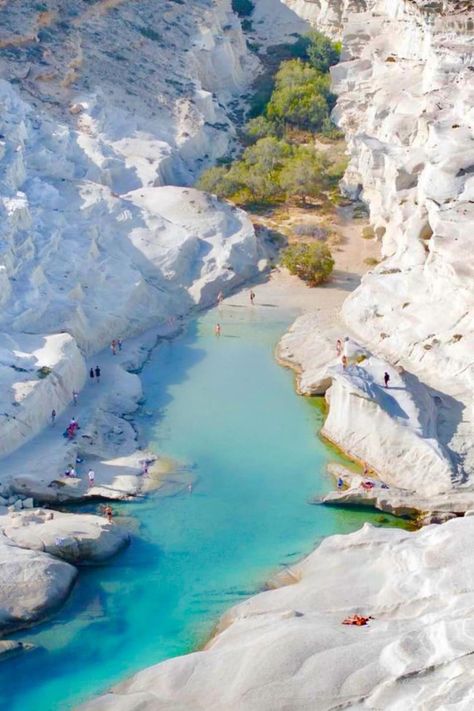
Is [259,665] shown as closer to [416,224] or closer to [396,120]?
[416,224]

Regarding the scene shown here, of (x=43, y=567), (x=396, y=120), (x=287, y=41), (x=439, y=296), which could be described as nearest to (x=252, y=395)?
(x=439, y=296)

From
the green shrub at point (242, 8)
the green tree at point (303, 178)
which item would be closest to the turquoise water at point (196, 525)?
the green tree at point (303, 178)

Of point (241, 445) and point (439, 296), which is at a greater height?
point (439, 296)

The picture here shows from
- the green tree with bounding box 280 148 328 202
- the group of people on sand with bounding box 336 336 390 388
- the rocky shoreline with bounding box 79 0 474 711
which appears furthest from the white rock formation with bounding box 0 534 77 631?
the green tree with bounding box 280 148 328 202

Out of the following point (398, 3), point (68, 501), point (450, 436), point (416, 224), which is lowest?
point (68, 501)

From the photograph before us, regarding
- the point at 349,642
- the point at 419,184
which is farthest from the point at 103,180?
the point at 349,642

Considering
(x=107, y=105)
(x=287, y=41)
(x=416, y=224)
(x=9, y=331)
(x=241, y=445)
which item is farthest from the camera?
(x=287, y=41)

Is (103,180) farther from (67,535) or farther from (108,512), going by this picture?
(67,535)
